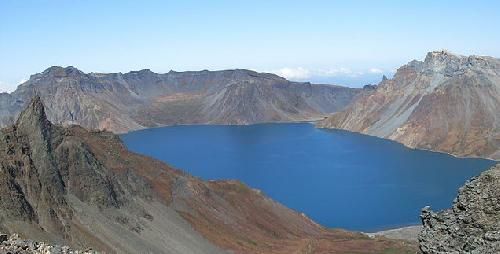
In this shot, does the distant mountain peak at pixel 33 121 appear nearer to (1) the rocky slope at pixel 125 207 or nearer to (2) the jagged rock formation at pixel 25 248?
(1) the rocky slope at pixel 125 207

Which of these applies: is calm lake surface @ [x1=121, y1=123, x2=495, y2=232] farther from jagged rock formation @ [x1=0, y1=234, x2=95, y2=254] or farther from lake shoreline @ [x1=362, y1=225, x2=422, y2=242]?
jagged rock formation @ [x1=0, y1=234, x2=95, y2=254]

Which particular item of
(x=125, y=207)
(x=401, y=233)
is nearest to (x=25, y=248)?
(x=125, y=207)

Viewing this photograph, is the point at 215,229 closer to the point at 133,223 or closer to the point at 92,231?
the point at 133,223

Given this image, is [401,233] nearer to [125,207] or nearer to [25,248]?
[125,207]

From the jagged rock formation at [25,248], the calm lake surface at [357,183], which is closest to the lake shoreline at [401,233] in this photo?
the calm lake surface at [357,183]

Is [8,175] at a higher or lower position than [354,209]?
higher

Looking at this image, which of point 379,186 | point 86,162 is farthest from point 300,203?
point 86,162

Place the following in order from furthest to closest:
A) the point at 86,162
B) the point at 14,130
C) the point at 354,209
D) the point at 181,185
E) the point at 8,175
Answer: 1. the point at 354,209
2. the point at 181,185
3. the point at 86,162
4. the point at 14,130
5. the point at 8,175
